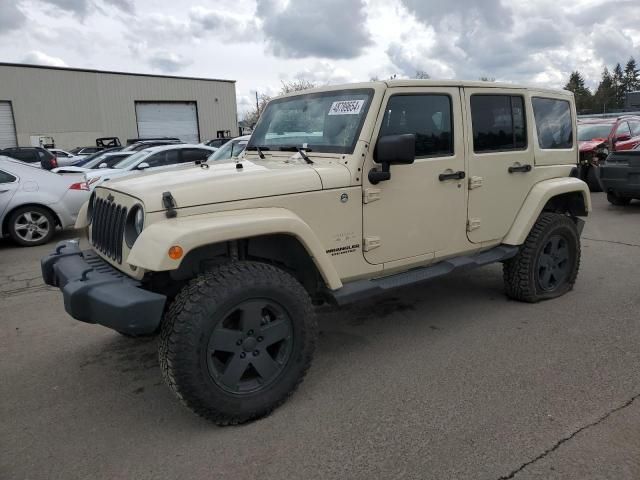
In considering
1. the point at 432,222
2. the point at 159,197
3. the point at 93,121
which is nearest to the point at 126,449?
the point at 159,197

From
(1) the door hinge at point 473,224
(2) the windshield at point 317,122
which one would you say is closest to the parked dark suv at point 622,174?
(1) the door hinge at point 473,224

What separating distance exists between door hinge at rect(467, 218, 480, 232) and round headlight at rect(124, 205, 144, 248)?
2567mm

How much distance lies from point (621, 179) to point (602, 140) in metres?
3.20

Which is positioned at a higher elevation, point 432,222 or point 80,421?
point 432,222

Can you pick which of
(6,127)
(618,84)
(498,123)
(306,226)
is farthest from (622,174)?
(618,84)

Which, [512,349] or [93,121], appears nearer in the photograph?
[512,349]

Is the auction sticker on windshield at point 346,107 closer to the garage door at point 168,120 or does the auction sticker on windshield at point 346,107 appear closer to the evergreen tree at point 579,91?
the garage door at point 168,120

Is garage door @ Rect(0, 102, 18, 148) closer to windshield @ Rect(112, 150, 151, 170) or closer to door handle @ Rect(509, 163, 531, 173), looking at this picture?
windshield @ Rect(112, 150, 151, 170)

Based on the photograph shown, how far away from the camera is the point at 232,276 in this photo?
2.93 meters

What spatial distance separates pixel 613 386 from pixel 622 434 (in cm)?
58

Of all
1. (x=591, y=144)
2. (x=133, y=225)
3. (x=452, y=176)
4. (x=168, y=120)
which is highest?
(x=168, y=120)

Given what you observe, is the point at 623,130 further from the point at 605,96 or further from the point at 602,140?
the point at 605,96

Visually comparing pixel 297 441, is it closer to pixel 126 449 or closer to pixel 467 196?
pixel 126 449

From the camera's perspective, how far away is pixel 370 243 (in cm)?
363
